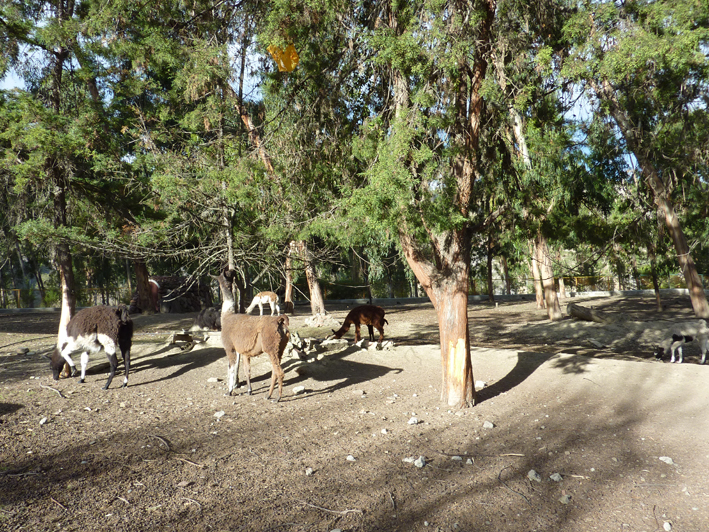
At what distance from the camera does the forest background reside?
6488mm

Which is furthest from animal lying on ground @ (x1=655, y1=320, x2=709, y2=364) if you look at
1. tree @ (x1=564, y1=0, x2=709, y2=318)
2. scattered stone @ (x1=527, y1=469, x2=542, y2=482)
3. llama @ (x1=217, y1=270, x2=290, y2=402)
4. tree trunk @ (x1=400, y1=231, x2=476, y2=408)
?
llama @ (x1=217, y1=270, x2=290, y2=402)

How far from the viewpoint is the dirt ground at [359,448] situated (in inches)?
163

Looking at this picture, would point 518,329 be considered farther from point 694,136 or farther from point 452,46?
point 452,46

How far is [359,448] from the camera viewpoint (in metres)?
5.65

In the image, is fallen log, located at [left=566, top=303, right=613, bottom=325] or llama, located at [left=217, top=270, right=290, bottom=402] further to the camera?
fallen log, located at [left=566, top=303, right=613, bottom=325]

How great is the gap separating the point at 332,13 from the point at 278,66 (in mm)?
1590

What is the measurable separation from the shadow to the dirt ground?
0.21 feet

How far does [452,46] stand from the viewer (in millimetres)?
6250

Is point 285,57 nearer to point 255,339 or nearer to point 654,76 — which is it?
point 255,339

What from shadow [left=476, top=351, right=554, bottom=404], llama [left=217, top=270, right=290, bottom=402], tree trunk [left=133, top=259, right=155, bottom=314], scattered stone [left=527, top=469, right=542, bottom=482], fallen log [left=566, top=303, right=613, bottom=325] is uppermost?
tree trunk [left=133, top=259, right=155, bottom=314]

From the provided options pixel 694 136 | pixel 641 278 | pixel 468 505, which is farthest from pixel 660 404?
pixel 641 278

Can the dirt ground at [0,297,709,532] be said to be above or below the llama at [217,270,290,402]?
below

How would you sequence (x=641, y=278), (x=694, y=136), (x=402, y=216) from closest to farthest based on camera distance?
(x=402, y=216) → (x=694, y=136) → (x=641, y=278)

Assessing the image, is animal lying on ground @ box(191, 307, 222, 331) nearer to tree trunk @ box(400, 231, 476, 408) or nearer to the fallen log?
tree trunk @ box(400, 231, 476, 408)
